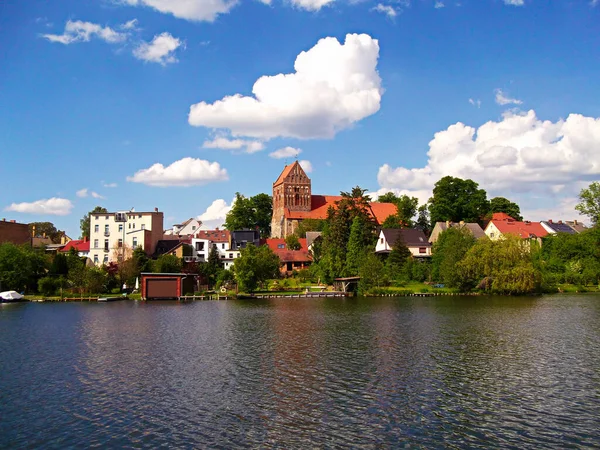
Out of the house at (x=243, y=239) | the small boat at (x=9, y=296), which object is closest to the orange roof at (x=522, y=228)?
the house at (x=243, y=239)

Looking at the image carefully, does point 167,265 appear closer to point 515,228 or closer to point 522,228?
point 515,228

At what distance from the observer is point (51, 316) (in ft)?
165

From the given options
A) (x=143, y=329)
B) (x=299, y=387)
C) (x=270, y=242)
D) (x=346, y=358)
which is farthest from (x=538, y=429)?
(x=270, y=242)

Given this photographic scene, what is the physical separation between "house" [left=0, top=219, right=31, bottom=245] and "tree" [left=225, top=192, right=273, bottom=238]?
4294cm

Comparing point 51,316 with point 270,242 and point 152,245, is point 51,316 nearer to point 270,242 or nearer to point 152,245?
point 152,245

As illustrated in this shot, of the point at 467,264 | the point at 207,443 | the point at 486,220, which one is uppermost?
the point at 486,220

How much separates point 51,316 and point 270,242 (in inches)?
2417

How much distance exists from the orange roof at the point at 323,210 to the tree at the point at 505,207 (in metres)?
21.9

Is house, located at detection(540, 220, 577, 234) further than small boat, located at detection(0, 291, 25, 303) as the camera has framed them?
Yes

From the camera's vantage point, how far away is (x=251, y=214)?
133875 millimetres

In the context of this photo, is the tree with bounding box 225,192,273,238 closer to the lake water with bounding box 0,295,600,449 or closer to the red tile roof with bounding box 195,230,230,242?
the red tile roof with bounding box 195,230,230,242

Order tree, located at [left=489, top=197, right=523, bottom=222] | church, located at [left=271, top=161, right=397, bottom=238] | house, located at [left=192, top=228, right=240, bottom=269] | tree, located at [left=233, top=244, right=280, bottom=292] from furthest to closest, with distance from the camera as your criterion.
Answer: church, located at [left=271, top=161, right=397, bottom=238]
tree, located at [left=489, top=197, right=523, bottom=222]
house, located at [left=192, top=228, right=240, bottom=269]
tree, located at [left=233, top=244, right=280, bottom=292]

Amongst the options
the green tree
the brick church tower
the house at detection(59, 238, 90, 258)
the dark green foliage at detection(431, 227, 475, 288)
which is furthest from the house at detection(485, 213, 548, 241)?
the house at detection(59, 238, 90, 258)

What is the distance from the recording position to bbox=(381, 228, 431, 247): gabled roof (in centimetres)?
9606
